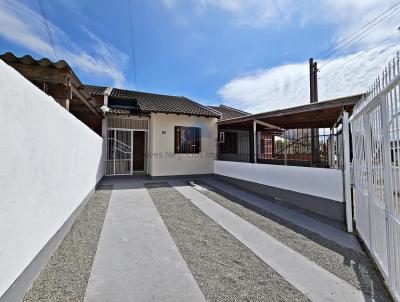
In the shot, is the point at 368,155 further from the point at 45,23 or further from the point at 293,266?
the point at 45,23

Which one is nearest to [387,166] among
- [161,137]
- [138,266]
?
[138,266]

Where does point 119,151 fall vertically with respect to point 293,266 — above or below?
above

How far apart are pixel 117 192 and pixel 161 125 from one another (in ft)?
15.1

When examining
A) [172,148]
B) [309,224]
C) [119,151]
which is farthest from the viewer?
[119,151]

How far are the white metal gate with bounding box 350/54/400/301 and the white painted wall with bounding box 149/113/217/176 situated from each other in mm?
8424

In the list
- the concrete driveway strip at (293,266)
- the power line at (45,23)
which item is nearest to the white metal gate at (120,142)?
the power line at (45,23)

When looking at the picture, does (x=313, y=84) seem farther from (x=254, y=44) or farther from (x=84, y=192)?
(x=84, y=192)

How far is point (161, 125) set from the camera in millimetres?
10984

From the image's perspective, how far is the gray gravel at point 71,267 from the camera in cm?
225

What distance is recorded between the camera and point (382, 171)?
2746mm

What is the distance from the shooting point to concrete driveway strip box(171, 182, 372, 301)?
8.02 feet

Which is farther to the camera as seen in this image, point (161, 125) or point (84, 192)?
point (161, 125)

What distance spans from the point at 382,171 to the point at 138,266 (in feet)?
12.2

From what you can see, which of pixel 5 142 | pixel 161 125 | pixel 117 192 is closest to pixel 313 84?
pixel 161 125
